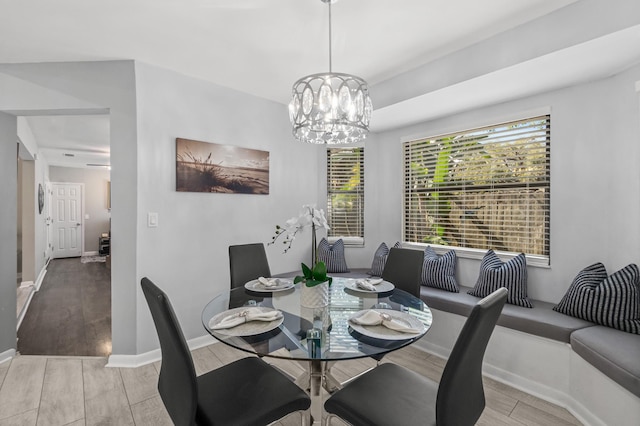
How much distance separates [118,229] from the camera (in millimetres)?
2686

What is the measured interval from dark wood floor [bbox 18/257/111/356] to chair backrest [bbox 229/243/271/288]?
1493 mm

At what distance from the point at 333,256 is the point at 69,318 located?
3.19 m

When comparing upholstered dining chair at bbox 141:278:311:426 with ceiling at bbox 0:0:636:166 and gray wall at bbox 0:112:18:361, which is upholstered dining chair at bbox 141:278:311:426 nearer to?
ceiling at bbox 0:0:636:166

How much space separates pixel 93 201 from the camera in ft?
28.9

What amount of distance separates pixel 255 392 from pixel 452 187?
2.84m

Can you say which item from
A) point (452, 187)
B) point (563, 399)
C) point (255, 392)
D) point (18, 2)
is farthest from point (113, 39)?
point (563, 399)

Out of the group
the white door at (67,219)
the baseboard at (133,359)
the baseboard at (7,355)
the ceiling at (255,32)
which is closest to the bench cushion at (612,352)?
the ceiling at (255,32)

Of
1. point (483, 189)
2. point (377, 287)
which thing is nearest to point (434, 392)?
point (377, 287)

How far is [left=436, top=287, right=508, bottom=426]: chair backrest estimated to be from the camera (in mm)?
1122

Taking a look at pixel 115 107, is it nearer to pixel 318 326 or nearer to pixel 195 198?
pixel 195 198

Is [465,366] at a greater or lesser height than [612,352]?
greater

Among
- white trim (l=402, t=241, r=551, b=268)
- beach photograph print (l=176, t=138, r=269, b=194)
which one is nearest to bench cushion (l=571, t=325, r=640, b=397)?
white trim (l=402, t=241, r=551, b=268)

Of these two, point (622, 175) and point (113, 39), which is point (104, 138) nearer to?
point (113, 39)

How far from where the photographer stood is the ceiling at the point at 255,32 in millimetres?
1969
